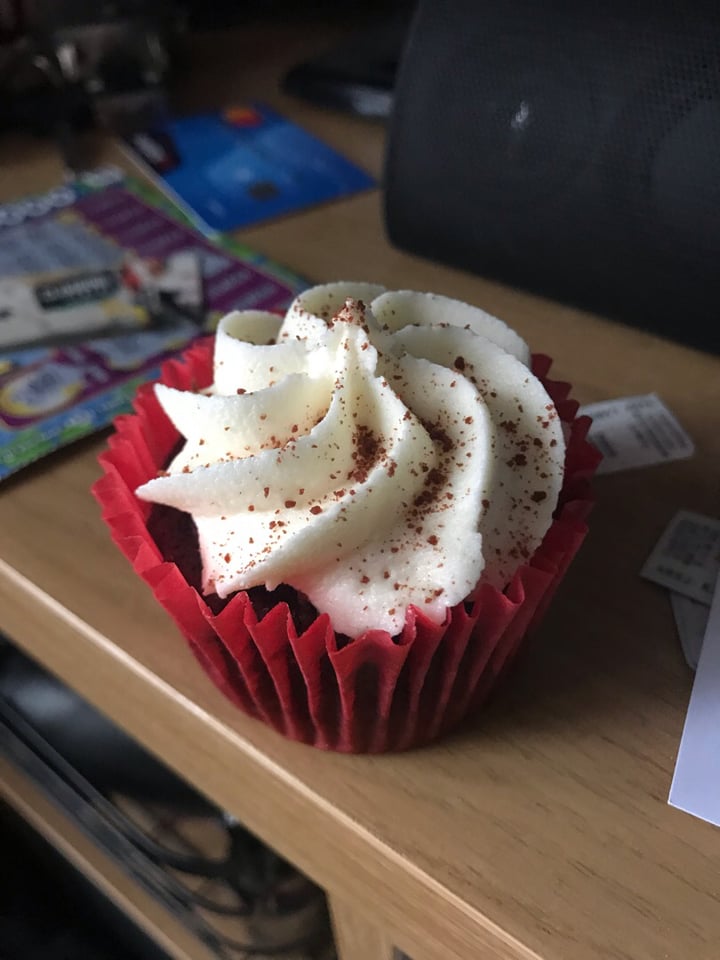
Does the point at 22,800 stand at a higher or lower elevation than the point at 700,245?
lower

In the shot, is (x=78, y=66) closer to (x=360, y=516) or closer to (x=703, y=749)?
(x=360, y=516)

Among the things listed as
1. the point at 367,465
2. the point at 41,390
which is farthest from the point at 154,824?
the point at 367,465

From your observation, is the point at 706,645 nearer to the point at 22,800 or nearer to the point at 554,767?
the point at 554,767

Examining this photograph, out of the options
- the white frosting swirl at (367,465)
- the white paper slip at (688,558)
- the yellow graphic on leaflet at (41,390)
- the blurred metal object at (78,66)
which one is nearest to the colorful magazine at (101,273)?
the yellow graphic on leaflet at (41,390)

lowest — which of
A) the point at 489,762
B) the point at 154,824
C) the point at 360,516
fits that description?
the point at 154,824

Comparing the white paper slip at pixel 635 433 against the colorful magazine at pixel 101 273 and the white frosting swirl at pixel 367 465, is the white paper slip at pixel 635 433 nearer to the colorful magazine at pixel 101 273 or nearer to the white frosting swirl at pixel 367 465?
the white frosting swirl at pixel 367 465

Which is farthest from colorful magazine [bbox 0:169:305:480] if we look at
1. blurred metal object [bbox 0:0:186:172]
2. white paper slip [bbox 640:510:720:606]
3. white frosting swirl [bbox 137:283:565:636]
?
white paper slip [bbox 640:510:720:606]

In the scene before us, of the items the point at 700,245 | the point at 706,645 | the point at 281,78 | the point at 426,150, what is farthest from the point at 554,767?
the point at 281,78
